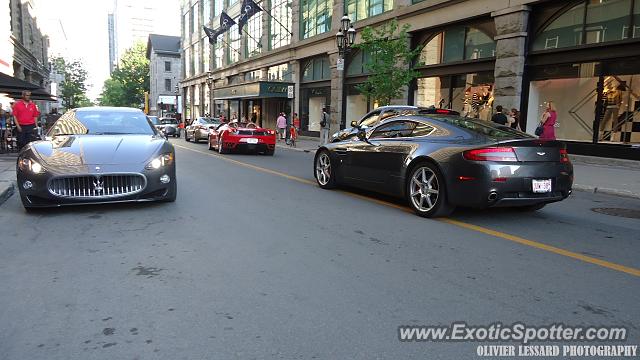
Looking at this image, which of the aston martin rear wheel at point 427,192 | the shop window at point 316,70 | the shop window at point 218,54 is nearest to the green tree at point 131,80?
the shop window at point 218,54

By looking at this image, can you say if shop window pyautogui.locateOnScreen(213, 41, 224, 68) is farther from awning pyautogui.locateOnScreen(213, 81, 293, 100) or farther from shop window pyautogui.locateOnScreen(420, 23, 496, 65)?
shop window pyautogui.locateOnScreen(420, 23, 496, 65)

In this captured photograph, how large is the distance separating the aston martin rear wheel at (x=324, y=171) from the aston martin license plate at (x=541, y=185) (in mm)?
3774

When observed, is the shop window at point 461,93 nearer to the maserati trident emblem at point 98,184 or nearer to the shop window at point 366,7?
the shop window at point 366,7

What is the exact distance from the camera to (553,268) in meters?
4.45

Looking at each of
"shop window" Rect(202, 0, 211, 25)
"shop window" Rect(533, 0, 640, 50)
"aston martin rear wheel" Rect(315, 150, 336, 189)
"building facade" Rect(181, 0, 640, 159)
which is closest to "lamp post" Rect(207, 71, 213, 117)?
"shop window" Rect(202, 0, 211, 25)

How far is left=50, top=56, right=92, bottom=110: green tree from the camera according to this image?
9000cm

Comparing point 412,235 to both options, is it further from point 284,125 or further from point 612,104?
point 284,125

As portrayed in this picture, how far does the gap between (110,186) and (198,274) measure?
2.93 m

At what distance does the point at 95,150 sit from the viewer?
6586 mm

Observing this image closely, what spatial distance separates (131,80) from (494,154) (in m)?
96.8

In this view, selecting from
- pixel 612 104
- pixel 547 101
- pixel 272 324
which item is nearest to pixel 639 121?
pixel 612 104

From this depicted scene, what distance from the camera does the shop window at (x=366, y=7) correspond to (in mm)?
24247

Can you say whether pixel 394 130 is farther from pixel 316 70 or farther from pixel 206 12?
pixel 206 12

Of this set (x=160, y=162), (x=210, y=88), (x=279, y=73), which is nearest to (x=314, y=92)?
(x=279, y=73)
